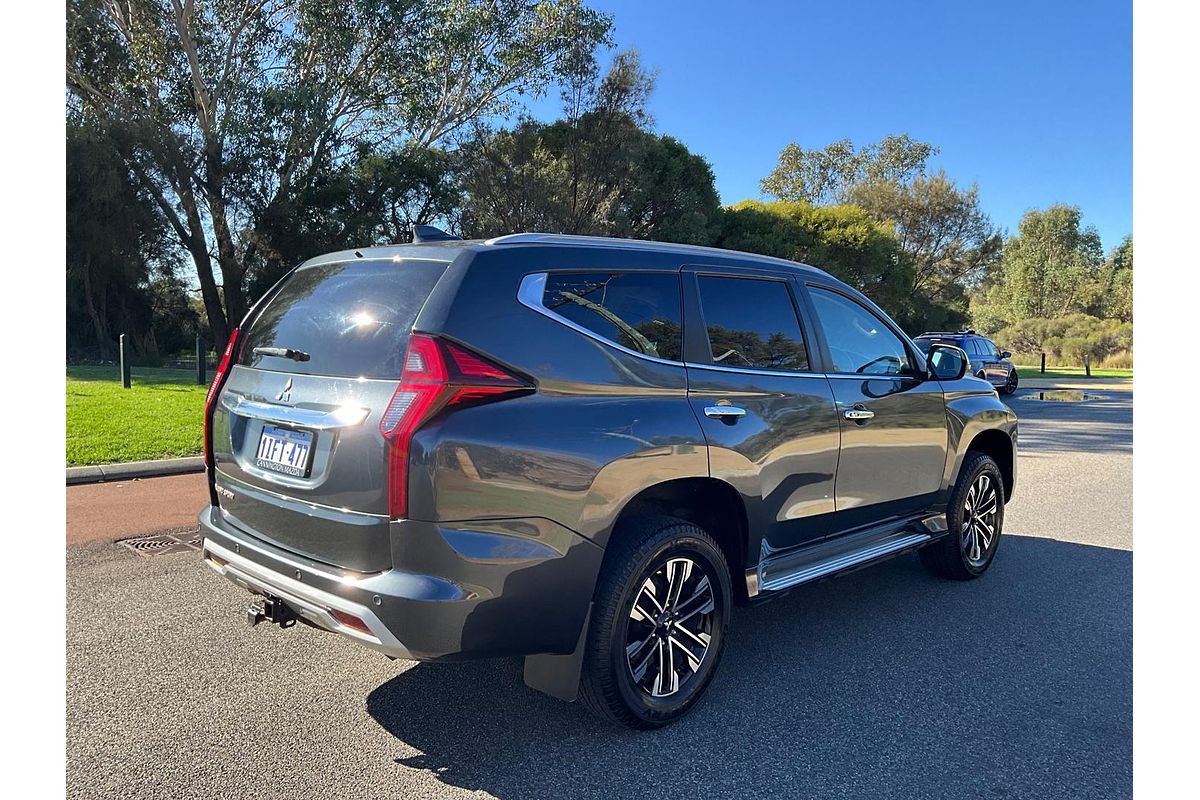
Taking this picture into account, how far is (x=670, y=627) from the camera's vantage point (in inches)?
131

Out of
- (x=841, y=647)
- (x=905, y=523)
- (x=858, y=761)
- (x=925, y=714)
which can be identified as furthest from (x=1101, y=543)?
(x=858, y=761)

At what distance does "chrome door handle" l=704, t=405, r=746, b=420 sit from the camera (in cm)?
341

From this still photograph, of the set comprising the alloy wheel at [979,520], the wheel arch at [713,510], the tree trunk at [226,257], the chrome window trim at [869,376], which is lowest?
the alloy wheel at [979,520]

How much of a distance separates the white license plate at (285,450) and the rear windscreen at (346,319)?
0.82 ft

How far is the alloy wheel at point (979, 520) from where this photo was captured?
5.24 meters

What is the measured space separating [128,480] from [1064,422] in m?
15.6

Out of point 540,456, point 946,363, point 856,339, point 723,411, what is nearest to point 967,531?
point 946,363

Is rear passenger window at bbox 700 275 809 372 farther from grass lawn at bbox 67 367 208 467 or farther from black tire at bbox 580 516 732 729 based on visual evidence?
grass lawn at bbox 67 367 208 467

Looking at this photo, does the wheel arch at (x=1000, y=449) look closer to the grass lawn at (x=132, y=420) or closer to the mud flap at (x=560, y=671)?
the mud flap at (x=560, y=671)

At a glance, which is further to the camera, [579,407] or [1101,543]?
[1101,543]

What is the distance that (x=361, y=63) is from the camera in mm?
24969

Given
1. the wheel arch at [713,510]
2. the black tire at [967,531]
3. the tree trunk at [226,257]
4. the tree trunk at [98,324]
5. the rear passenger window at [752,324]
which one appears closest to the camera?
the wheel arch at [713,510]

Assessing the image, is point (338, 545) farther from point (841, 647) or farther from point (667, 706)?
point (841, 647)

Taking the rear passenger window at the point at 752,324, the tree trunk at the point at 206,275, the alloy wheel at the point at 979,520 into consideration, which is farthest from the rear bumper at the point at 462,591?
the tree trunk at the point at 206,275
